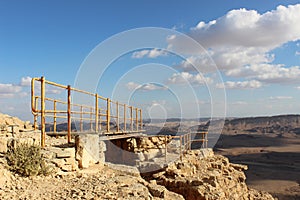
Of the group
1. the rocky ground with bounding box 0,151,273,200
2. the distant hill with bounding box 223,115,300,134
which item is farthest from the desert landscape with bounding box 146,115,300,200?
the rocky ground with bounding box 0,151,273,200

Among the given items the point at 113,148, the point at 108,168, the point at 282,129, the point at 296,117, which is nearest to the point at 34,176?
the point at 108,168

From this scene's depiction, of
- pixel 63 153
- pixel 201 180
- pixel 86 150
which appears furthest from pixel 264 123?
pixel 63 153

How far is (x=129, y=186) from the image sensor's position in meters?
5.68

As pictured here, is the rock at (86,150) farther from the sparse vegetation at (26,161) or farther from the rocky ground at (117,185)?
the sparse vegetation at (26,161)

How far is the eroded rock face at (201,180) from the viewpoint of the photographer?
29.9ft

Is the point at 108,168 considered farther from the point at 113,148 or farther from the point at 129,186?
the point at 113,148

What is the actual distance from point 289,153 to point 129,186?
52.3 metres

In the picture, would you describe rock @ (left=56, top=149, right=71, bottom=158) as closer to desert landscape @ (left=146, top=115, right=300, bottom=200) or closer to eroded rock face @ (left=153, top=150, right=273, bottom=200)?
eroded rock face @ (left=153, top=150, right=273, bottom=200)

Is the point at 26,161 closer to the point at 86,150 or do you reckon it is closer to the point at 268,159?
the point at 86,150

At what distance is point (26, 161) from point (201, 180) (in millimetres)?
6098

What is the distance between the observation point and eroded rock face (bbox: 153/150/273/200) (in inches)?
359

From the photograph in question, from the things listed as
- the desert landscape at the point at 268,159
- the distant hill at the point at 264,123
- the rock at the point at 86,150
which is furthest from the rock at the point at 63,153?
the distant hill at the point at 264,123

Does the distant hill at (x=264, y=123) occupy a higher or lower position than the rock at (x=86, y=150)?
lower

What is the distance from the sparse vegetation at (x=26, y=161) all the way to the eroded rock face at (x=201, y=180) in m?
4.99
